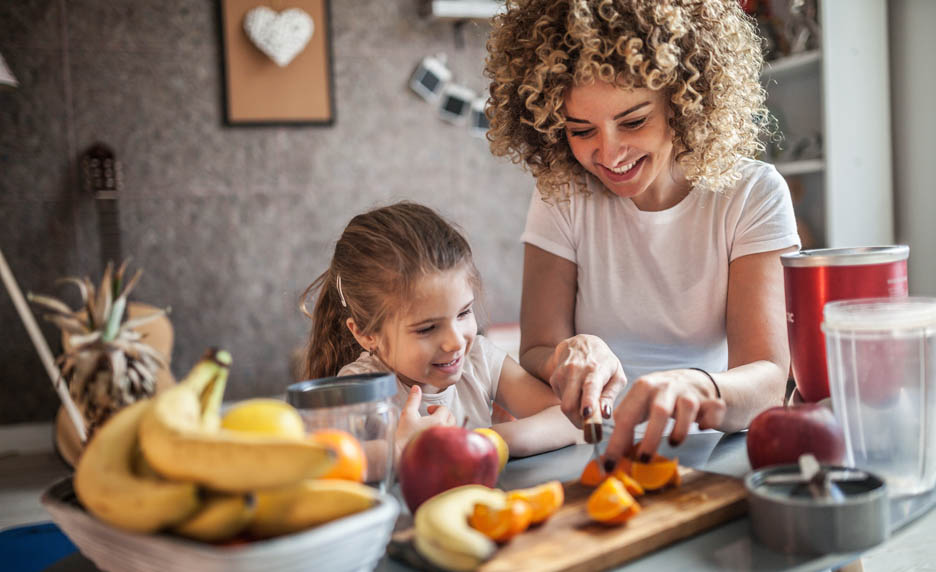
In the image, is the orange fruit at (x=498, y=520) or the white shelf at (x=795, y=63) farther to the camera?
the white shelf at (x=795, y=63)

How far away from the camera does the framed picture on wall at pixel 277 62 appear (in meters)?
4.11

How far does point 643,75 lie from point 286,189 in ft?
10.6

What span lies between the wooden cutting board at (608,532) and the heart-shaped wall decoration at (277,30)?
3.67m

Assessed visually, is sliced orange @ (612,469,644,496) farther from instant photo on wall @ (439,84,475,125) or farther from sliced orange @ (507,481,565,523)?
instant photo on wall @ (439,84,475,125)

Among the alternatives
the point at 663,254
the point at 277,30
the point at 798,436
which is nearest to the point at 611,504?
the point at 798,436

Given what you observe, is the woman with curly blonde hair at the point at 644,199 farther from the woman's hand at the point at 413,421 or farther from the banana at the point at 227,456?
the banana at the point at 227,456

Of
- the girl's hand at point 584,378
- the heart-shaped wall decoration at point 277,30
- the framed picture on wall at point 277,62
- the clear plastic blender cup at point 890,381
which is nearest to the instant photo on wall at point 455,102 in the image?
the framed picture on wall at point 277,62

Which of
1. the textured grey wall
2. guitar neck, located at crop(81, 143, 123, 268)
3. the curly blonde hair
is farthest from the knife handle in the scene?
guitar neck, located at crop(81, 143, 123, 268)

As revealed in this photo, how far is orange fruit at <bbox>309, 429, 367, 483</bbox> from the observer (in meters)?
0.76

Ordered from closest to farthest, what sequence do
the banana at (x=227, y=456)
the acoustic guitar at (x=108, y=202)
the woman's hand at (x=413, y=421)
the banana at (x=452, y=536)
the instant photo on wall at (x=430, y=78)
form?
1. the banana at (x=227, y=456)
2. the banana at (x=452, y=536)
3. the woman's hand at (x=413, y=421)
4. the acoustic guitar at (x=108, y=202)
5. the instant photo on wall at (x=430, y=78)

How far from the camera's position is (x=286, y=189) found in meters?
4.32

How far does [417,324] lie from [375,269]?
0.15m

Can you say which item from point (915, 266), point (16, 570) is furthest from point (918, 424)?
point (915, 266)

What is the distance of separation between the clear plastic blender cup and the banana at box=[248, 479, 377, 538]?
58cm
